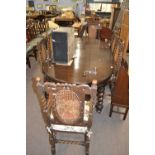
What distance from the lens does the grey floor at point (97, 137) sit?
204 cm

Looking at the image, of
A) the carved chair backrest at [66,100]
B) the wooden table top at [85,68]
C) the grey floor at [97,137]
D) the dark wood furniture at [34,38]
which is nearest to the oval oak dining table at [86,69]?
the wooden table top at [85,68]

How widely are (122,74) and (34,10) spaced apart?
7196 millimetres

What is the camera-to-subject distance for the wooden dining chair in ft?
4.46

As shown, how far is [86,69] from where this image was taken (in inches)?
83.0

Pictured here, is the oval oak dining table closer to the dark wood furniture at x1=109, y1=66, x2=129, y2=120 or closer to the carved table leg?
the carved table leg

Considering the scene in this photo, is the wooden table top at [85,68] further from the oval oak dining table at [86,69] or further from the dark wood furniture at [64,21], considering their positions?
the dark wood furniture at [64,21]

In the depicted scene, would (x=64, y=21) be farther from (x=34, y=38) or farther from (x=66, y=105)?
(x=66, y=105)

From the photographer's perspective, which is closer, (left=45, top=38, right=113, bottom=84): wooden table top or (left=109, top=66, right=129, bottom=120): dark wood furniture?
(left=45, top=38, right=113, bottom=84): wooden table top

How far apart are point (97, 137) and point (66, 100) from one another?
3.26 ft

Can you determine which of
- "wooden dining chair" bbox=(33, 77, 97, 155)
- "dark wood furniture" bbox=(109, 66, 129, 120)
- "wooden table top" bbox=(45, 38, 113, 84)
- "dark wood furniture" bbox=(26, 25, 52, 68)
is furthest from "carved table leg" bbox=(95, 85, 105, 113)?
"dark wood furniture" bbox=(26, 25, 52, 68)

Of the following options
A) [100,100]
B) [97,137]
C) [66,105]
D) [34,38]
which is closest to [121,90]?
[100,100]

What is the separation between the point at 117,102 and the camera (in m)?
2.39
